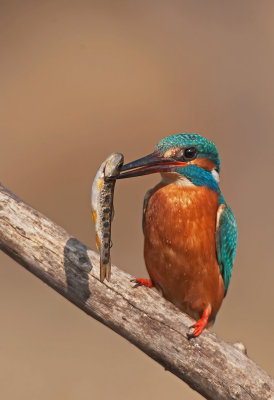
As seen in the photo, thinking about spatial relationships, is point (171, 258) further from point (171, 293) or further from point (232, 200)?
point (232, 200)

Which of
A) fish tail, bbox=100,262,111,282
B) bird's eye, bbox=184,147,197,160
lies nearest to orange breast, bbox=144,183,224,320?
bird's eye, bbox=184,147,197,160

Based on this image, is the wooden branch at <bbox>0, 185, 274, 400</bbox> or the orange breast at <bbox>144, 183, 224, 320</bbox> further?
the orange breast at <bbox>144, 183, 224, 320</bbox>

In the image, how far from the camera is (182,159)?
11.6 ft

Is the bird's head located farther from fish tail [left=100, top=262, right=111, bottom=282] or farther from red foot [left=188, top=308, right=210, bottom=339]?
red foot [left=188, top=308, right=210, bottom=339]

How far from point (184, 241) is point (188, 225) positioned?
88 millimetres

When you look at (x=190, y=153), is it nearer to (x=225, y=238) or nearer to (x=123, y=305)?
(x=225, y=238)

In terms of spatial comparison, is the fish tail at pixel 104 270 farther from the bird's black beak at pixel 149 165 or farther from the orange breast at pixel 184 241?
the orange breast at pixel 184 241

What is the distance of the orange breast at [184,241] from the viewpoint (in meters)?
3.56

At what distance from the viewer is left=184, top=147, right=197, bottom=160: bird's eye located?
354 cm

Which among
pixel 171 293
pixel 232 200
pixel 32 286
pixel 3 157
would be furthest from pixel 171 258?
pixel 3 157

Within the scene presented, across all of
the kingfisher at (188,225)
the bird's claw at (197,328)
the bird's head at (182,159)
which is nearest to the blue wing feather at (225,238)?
the kingfisher at (188,225)

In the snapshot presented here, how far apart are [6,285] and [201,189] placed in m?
4.86

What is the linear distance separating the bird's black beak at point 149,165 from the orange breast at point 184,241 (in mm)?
165

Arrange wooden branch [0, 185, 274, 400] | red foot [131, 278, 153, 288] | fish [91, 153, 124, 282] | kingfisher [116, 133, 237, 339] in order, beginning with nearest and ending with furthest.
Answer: fish [91, 153, 124, 282] < wooden branch [0, 185, 274, 400] < red foot [131, 278, 153, 288] < kingfisher [116, 133, 237, 339]
